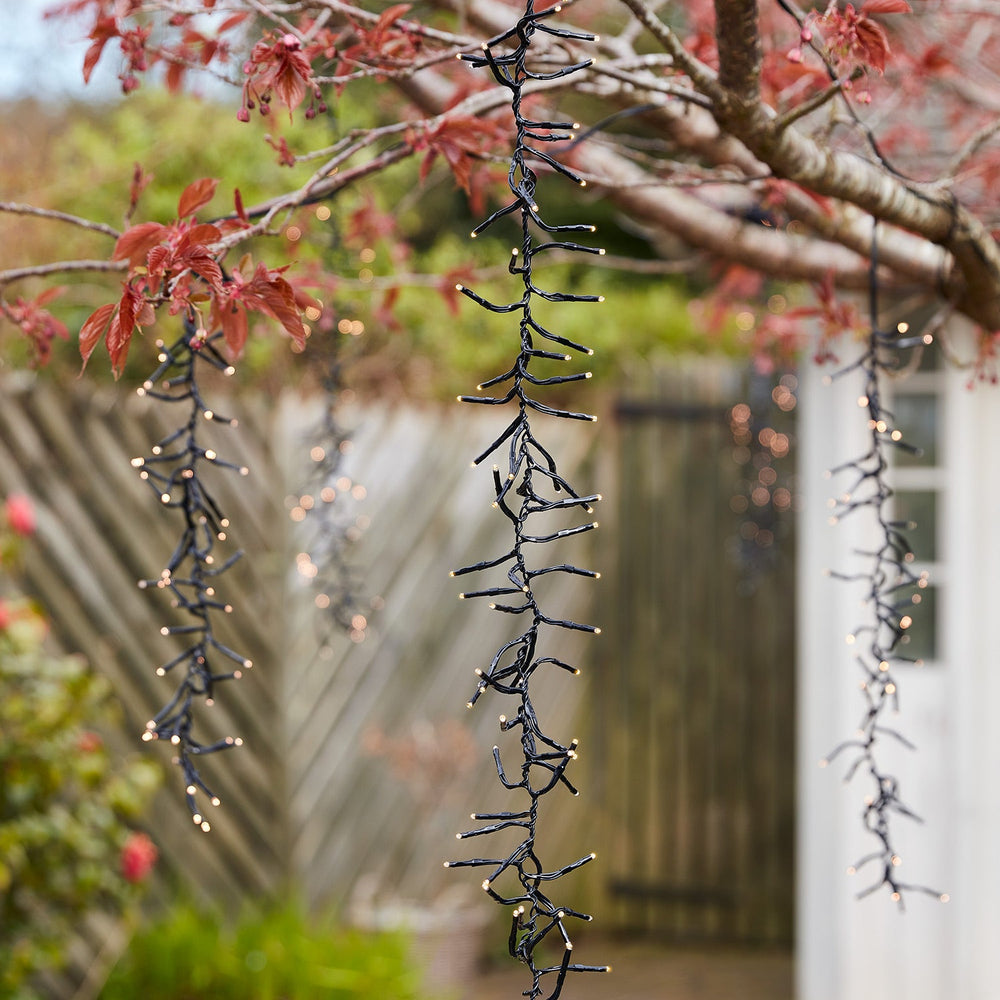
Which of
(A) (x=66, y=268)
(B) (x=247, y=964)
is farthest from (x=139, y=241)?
(B) (x=247, y=964)

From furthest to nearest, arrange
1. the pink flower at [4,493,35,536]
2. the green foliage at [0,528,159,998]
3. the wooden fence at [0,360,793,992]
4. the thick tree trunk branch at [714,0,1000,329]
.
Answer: the wooden fence at [0,360,793,992]
the pink flower at [4,493,35,536]
the green foliage at [0,528,159,998]
the thick tree trunk branch at [714,0,1000,329]

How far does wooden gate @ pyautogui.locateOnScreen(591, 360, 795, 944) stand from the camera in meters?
3.75

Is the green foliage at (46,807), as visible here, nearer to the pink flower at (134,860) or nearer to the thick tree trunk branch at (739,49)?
the pink flower at (134,860)

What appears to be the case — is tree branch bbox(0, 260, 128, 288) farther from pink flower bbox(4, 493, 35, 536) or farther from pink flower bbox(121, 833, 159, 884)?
pink flower bbox(121, 833, 159, 884)

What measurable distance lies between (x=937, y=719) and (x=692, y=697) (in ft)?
4.48

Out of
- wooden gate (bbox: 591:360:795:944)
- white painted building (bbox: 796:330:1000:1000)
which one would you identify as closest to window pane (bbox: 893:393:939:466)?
white painted building (bbox: 796:330:1000:1000)

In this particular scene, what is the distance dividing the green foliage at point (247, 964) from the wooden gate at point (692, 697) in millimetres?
1512

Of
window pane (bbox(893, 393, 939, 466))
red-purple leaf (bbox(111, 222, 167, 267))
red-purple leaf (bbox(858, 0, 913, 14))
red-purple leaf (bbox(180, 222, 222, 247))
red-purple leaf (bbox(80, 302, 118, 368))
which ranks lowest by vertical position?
red-purple leaf (bbox(80, 302, 118, 368))

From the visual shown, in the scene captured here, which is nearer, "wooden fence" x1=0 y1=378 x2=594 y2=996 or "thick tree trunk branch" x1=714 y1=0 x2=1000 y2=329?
"thick tree trunk branch" x1=714 y1=0 x2=1000 y2=329

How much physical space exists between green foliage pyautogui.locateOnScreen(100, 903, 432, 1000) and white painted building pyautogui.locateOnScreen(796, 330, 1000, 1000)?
1.17 metres

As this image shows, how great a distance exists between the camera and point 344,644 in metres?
2.82

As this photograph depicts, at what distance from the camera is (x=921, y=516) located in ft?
8.37

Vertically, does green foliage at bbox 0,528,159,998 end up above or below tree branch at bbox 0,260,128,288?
below

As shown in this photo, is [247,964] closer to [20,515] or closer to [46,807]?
[46,807]
